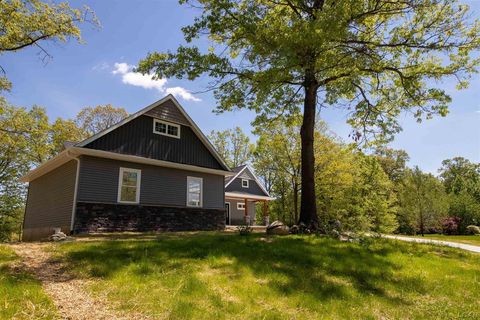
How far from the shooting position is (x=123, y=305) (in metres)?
4.62

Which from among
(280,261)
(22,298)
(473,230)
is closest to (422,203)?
(473,230)

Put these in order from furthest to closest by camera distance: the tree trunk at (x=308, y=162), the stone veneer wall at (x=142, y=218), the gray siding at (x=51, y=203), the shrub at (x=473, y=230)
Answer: the shrub at (x=473, y=230) < the gray siding at (x=51, y=203) < the stone veneer wall at (x=142, y=218) < the tree trunk at (x=308, y=162)

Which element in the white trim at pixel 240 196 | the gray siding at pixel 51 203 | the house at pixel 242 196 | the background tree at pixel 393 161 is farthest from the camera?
the background tree at pixel 393 161

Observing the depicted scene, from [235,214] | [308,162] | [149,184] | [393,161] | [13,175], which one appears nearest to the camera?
[308,162]

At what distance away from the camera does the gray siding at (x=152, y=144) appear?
45.5 ft

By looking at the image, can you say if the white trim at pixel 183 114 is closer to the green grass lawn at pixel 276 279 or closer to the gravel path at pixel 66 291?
the green grass lawn at pixel 276 279

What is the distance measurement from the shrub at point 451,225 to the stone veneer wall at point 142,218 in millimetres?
30680

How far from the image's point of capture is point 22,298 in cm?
452

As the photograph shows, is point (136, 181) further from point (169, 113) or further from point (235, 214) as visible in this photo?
point (235, 214)

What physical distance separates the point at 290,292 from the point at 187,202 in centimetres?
1123

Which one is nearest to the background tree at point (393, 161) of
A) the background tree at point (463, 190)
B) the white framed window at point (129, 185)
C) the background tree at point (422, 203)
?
the background tree at point (463, 190)

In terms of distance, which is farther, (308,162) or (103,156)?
(103,156)


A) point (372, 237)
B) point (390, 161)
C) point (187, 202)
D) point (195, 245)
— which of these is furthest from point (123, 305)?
point (390, 161)

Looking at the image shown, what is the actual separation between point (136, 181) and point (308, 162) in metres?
7.74
